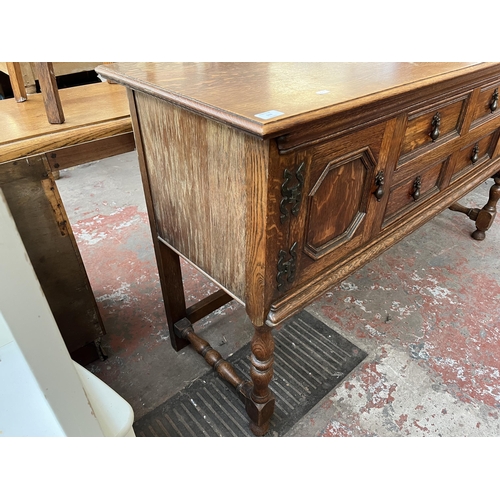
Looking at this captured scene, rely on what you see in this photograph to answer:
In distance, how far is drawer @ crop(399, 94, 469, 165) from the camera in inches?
48.9

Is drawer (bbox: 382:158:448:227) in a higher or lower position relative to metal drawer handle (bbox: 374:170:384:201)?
lower

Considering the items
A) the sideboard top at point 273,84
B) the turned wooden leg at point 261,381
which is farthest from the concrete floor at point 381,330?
the sideboard top at point 273,84

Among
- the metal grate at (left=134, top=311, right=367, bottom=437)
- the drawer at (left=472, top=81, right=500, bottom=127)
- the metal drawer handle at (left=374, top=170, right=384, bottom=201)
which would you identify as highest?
the drawer at (left=472, top=81, right=500, bottom=127)

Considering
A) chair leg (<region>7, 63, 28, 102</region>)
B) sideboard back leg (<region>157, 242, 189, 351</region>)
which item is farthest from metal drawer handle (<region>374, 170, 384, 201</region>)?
chair leg (<region>7, 63, 28, 102</region>)

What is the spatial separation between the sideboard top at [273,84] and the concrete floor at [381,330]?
1200 mm

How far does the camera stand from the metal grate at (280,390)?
154cm

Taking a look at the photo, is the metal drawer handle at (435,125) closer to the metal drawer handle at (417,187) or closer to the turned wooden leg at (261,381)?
the metal drawer handle at (417,187)

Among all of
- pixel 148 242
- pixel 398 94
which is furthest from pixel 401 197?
pixel 148 242

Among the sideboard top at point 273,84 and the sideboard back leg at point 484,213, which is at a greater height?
the sideboard top at point 273,84

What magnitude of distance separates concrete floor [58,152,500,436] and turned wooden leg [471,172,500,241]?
7cm

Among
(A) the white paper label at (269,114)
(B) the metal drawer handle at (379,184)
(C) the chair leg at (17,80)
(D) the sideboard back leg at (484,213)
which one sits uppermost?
(A) the white paper label at (269,114)

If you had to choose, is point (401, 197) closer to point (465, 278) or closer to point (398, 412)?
point (398, 412)

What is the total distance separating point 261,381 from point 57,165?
3.25 feet

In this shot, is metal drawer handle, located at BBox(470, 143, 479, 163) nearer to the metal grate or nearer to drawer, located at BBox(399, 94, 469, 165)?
drawer, located at BBox(399, 94, 469, 165)
